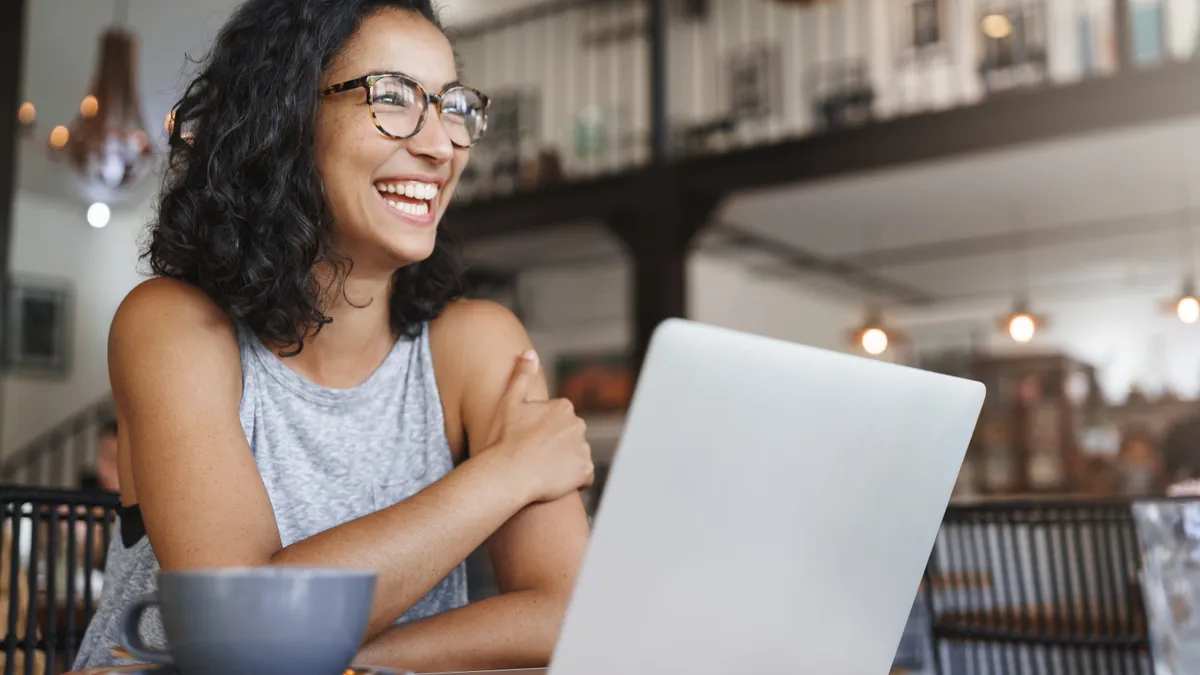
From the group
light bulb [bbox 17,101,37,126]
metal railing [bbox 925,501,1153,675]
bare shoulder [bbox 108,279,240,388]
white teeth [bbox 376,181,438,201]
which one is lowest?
metal railing [bbox 925,501,1153,675]

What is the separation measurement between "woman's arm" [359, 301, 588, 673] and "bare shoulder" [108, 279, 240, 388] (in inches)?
10.4

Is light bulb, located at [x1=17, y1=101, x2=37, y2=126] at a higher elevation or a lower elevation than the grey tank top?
higher

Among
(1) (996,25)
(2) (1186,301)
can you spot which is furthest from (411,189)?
(1) (996,25)

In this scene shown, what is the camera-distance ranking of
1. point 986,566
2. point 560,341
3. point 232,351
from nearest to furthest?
point 232,351 → point 986,566 → point 560,341

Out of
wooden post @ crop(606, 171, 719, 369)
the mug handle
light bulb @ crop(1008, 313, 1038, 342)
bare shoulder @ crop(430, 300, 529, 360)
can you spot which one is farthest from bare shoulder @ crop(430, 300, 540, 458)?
light bulb @ crop(1008, 313, 1038, 342)

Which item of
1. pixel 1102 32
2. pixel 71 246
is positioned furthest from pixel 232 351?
pixel 71 246

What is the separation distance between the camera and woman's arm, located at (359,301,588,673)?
0.93 m

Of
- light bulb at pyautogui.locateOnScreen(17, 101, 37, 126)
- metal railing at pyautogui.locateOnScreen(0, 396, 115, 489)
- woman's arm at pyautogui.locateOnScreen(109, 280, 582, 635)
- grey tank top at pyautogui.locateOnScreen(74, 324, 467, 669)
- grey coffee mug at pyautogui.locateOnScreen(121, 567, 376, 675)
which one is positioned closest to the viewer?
grey coffee mug at pyautogui.locateOnScreen(121, 567, 376, 675)

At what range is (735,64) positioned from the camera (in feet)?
30.8

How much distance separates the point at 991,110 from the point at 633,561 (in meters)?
6.11

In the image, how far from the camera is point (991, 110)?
611cm

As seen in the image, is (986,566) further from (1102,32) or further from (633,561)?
(1102,32)

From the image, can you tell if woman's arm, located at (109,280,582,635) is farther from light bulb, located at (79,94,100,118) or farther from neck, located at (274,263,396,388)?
light bulb, located at (79,94,100,118)

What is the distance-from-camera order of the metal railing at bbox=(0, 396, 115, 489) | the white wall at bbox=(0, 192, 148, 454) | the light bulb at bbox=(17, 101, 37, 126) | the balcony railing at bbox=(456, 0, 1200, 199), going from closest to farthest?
1. the light bulb at bbox=(17, 101, 37, 126)
2. the balcony railing at bbox=(456, 0, 1200, 199)
3. the metal railing at bbox=(0, 396, 115, 489)
4. the white wall at bbox=(0, 192, 148, 454)
